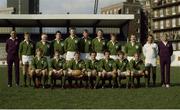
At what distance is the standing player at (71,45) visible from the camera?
14837 millimetres

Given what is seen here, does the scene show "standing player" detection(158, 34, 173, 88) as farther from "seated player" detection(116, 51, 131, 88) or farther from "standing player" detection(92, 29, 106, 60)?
"standing player" detection(92, 29, 106, 60)

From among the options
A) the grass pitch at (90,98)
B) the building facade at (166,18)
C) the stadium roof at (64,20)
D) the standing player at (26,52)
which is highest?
the building facade at (166,18)

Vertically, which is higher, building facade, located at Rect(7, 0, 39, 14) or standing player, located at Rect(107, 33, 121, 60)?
Answer: building facade, located at Rect(7, 0, 39, 14)

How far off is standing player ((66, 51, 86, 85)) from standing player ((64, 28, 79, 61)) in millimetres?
303

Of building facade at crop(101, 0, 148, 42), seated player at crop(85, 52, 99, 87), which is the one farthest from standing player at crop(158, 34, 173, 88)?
building facade at crop(101, 0, 148, 42)

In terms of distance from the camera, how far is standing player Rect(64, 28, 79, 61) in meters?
14.8

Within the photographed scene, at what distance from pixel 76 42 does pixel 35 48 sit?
53.5 inches

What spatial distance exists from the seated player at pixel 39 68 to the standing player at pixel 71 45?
0.78m

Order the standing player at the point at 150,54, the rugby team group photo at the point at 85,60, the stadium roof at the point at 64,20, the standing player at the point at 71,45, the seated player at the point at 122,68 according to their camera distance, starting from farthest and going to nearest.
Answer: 1. the stadium roof at the point at 64,20
2. the standing player at the point at 150,54
3. the standing player at the point at 71,45
4. the seated player at the point at 122,68
5. the rugby team group photo at the point at 85,60

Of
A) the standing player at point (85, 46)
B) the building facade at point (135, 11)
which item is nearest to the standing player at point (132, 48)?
the standing player at point (85, 46)

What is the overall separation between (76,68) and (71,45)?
76 cm

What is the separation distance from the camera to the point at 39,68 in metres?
14.5

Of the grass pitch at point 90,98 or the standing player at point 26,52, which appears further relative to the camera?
the standing player at point 26,52

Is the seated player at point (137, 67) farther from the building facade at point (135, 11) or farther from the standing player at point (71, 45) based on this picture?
the building facade at point (135, 11)
